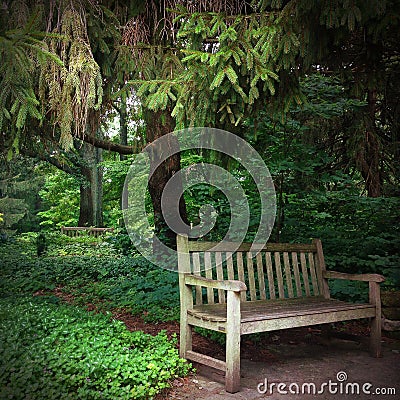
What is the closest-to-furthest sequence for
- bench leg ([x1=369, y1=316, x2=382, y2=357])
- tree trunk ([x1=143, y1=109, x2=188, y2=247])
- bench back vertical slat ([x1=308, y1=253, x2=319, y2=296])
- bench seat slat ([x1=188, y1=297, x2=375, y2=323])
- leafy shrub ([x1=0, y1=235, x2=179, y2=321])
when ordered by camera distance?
bench seat slat ([x1=188, y1=297, x2=375, y2=323]) < bench leg ([x1=369, y1=316, x2=382, y2=357]) < bench back vertical slat ([x1=308, y1=253, x2=319, y2=296]) < leafy shrub ([x1=0, y1=235, x2=179, y2=321]) < tree trunk ([x1=143, y1=109, x2=188, y2=247])

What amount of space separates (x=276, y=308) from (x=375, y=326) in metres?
1.09

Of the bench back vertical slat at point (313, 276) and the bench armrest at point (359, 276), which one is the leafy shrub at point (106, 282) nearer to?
the bench back vertical slat at point (313, 276)

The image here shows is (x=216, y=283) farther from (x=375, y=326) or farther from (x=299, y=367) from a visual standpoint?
→ (x=375, y=326)

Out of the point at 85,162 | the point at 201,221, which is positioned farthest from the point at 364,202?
the point at 85,162

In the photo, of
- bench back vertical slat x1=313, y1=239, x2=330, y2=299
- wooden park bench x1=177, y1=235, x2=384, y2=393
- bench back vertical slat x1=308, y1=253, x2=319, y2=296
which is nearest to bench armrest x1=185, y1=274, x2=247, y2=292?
wooden park bench x1=177, y1=235, x2=384, y2=393

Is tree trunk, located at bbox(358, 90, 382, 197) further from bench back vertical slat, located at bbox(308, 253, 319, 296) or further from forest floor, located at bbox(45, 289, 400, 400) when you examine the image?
bench back vertical slat, located at bbox(308, 253, 319, 296)

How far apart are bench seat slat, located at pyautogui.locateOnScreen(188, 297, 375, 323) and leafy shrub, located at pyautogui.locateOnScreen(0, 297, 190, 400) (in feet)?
1.47

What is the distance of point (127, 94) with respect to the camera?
16.4 ft
